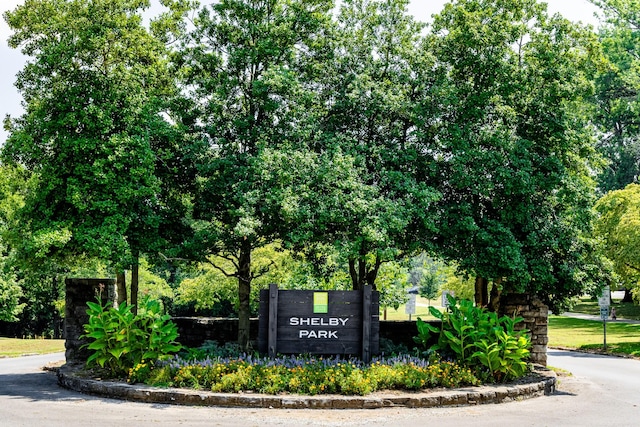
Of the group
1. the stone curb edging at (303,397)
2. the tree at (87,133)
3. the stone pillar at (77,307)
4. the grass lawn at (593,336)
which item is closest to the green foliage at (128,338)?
the stone curb edging at (303,397)

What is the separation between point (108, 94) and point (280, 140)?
12.7ft

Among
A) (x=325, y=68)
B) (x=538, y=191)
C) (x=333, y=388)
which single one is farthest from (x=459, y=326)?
(x=325, y=68)

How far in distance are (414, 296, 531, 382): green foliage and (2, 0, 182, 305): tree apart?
677cm

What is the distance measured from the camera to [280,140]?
14695mm

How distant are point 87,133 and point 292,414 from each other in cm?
770

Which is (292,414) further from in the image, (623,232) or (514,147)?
(623,232)

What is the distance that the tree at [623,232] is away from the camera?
25.1 metres

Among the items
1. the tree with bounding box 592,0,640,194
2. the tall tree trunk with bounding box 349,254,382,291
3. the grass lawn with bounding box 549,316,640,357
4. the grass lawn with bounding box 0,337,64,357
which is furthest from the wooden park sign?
the tree with bounding box 592,0,640,194

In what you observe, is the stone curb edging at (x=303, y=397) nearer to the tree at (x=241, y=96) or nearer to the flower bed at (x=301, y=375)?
the flower bed at (x=301, y=375)

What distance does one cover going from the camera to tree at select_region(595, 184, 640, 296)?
990 inches

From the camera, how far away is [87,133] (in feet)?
46.1

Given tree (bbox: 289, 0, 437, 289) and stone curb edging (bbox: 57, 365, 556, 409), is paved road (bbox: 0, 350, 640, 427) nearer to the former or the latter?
stone curb edging (bbox: 57, 365, 556, 409)

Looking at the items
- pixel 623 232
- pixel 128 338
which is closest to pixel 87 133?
pixel 128 338

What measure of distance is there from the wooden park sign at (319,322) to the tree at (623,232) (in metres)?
12.5
